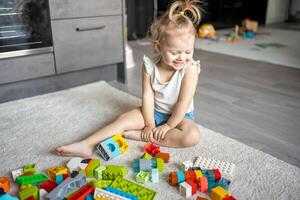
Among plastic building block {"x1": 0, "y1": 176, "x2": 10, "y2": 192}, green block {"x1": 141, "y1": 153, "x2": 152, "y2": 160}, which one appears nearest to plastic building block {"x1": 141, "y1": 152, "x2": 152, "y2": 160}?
green block {"x1": 141, "y1": 153, "x2": 152, "y2": 160}

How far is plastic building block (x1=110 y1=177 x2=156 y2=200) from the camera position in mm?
885

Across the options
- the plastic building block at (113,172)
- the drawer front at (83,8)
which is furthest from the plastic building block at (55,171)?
the drawer front at (83,8)

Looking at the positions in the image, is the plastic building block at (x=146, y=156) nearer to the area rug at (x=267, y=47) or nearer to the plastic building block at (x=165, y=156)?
the plastic building block at (x=165, y=156)

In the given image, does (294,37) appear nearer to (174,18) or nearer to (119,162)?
(174,18)

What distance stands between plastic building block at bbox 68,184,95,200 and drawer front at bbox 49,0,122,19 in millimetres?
1076

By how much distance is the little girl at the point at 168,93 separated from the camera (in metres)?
1.10

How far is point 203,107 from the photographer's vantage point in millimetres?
1603

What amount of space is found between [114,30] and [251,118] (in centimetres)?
96

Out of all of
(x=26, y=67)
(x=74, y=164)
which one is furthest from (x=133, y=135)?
(x=26, y=67)

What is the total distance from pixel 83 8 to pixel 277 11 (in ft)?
12.7

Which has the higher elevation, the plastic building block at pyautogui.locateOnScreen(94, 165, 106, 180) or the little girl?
the little girl

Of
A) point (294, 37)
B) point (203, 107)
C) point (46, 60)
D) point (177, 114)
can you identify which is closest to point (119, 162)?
point (177, 114)

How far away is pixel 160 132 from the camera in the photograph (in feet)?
3.88

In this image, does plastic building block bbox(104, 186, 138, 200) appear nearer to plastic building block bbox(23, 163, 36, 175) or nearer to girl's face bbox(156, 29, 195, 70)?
plastic building block bbox(23, 163, 36, 175)
